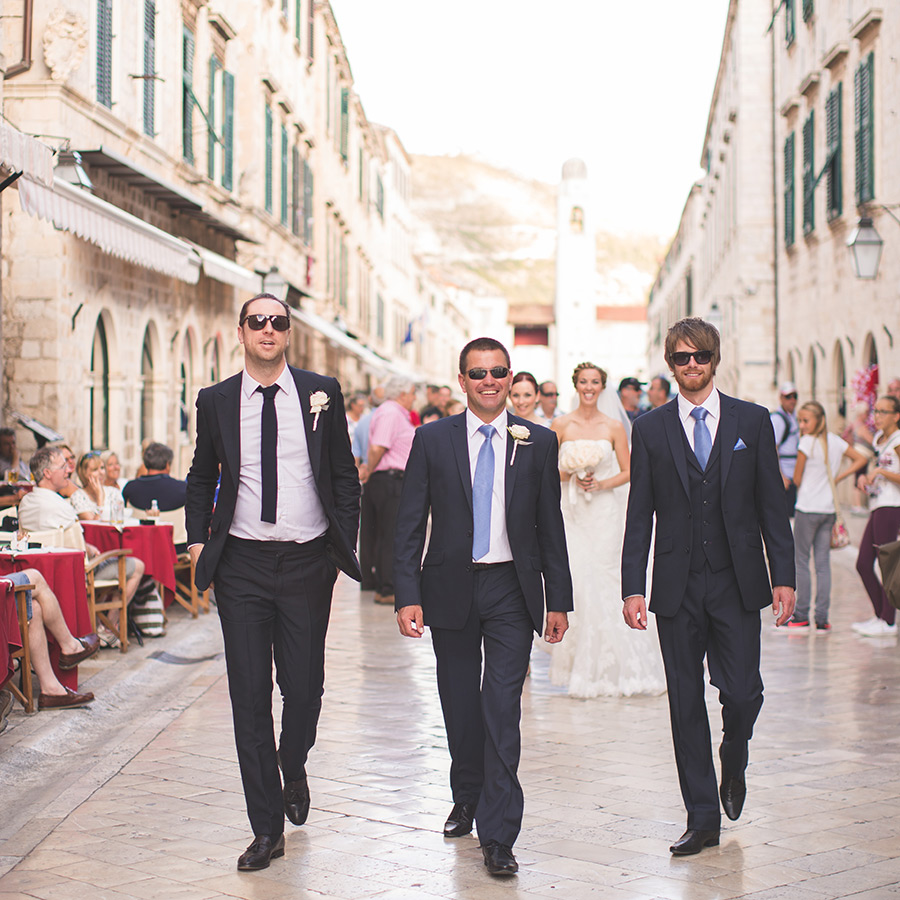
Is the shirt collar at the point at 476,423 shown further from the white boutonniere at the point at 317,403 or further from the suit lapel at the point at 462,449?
the white boutonniere at the point at 317,403

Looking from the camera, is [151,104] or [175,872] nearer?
[175,872]

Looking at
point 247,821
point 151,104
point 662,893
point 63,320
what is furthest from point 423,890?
point 151,104

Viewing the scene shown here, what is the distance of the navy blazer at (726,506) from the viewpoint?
5129 mm

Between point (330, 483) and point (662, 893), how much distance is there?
1828 millimetres

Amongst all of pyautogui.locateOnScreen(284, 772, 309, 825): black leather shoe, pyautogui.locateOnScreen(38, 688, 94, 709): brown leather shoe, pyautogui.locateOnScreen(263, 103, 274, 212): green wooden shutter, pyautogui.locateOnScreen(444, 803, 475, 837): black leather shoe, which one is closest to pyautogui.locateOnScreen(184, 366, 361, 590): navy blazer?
pyautogui.locateOnScreen(284, 772, 309, 825): black leather shoe

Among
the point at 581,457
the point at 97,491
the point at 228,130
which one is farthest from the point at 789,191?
the point at 581,457

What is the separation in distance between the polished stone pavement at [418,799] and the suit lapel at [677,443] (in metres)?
1.36

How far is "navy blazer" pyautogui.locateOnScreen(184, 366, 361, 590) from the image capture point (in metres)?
5.07

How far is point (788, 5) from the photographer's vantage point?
27.2 meters

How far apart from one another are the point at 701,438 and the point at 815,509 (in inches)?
248

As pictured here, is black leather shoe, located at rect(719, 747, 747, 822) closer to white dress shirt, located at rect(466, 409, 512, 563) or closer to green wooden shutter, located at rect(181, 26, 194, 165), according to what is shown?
white dress shirt, located at rect(466, 409, 512, 563)

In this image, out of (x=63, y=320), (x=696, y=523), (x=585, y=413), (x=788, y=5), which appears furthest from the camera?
(x=788, y=5)

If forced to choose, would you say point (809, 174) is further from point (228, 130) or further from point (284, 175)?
point (228, 130)

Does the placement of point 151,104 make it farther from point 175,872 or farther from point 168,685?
point 175,872
